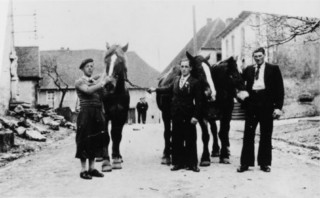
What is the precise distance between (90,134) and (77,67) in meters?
29.9

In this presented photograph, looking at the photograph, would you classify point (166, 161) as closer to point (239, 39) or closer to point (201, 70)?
point (201, 70)

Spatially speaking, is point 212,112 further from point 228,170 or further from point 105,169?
point 105,169

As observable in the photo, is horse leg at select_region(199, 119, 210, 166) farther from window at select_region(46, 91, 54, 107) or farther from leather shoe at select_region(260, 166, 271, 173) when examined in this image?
window at select_region(46, 91, 54, 107)

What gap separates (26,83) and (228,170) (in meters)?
30.3

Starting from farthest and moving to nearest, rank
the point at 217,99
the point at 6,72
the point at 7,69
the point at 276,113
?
the point at 7,69, the point at 6,72, the point at 217,99, the point at 276,113

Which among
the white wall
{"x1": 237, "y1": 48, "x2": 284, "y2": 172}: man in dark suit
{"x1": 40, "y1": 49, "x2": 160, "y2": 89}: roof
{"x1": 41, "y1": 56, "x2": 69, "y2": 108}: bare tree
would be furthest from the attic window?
{"x1": 237, "y1": 48, "x2": 284, "y2": 172}: man in dark suit

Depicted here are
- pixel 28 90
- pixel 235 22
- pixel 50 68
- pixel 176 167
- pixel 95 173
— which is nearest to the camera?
pixel 95 173

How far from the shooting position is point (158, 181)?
629cm

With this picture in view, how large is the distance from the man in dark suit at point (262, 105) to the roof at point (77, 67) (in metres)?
24.5

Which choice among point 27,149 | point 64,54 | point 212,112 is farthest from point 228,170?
point 64,54

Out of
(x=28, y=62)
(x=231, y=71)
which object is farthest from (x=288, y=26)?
(x=28, y=62)

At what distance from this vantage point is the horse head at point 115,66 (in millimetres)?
6941

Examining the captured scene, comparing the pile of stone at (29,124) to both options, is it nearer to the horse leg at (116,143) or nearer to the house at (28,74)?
the horse leg at (116,143)

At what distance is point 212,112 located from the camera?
26.8 ft
